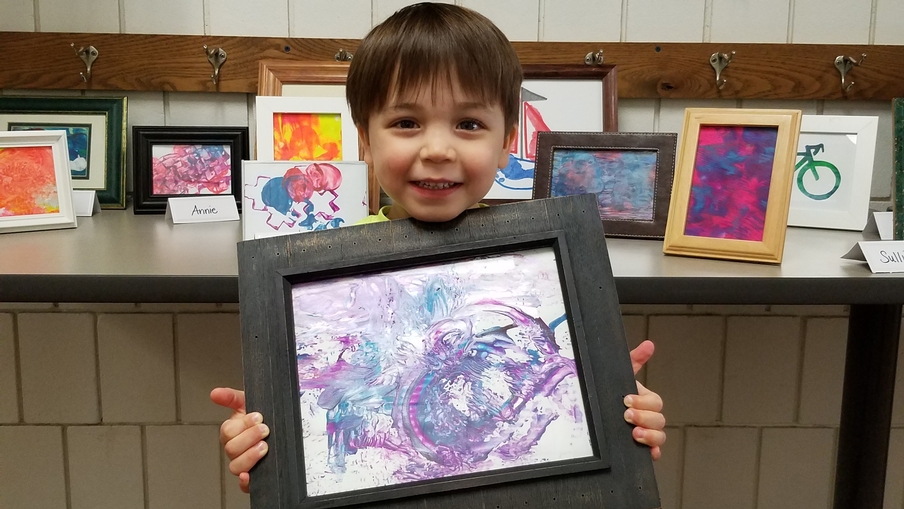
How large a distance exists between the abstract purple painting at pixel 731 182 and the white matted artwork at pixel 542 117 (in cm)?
36

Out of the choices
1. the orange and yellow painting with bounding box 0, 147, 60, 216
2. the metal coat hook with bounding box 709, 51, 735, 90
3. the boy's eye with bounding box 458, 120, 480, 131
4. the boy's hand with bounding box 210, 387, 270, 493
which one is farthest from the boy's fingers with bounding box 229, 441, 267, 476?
the metal coat hook with bounding box 709, 51, 735, 90

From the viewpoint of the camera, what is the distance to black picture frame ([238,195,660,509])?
0.65 metres

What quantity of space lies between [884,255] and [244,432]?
865mm

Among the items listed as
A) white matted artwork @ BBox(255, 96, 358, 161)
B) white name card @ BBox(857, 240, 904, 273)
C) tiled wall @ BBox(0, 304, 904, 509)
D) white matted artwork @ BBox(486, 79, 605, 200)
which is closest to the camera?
white name card @ BBox(857, 240, 904, 273)

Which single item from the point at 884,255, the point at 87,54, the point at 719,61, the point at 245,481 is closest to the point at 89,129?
the point at 87,54

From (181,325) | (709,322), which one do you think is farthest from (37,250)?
(709,322)

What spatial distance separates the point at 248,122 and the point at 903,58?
144 cm

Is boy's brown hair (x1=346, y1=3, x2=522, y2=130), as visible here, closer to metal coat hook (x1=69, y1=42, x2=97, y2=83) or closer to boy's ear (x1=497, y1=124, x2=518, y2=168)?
boy's ear (x1=497, y1=124, x2=518, y2=168)

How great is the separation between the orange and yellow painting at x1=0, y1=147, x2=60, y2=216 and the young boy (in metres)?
0.68

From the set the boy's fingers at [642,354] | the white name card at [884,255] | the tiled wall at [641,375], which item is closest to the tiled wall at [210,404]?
the tiled wall at [641,375]

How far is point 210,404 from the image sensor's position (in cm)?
159

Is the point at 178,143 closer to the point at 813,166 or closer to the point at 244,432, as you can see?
the point at 244,432

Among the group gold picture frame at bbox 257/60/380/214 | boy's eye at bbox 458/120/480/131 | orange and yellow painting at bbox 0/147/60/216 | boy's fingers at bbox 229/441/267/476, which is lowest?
boy's fingers at bbox 229/441/267/476

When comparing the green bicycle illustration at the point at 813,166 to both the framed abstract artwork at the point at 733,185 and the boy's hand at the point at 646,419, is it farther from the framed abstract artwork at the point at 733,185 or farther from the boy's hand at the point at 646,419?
the boy's hand at the point at 646,419
